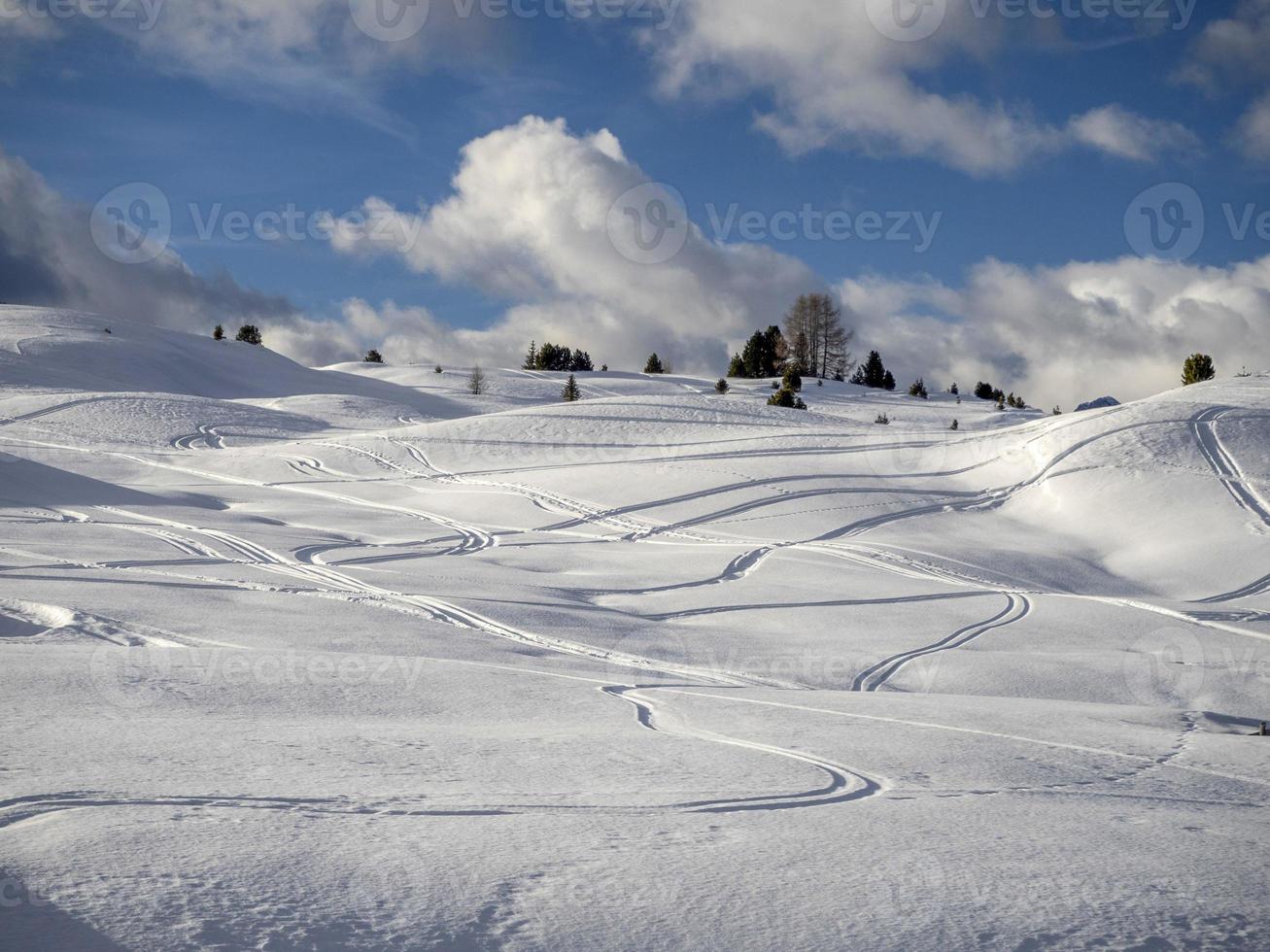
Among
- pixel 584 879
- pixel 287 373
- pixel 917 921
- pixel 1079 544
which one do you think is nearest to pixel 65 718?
pixel 584 879

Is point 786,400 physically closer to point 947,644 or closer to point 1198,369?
point 1198,369

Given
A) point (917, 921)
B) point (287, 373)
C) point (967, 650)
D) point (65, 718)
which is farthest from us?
point (287, 373)

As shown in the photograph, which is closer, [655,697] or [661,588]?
[655,697]

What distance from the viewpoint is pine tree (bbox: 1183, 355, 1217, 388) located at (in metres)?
35.5

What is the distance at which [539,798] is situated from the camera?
384 centimetres

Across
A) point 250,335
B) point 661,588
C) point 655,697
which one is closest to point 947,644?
point 661,588

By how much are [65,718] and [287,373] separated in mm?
52938

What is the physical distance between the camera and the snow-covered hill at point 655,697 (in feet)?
9.30

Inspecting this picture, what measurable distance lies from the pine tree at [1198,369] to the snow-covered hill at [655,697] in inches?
495

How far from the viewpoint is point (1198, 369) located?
35594 millimetres

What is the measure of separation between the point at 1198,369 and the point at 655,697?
3558 cm

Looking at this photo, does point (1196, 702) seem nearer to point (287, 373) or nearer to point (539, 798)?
point (539, 798)

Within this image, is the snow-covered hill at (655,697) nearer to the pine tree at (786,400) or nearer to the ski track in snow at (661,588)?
the ski track in snow at (661,588)

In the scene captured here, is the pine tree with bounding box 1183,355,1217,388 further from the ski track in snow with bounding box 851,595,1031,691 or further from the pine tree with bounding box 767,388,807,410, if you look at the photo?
the ski track in snow with bounding box 851,595,1031,691
